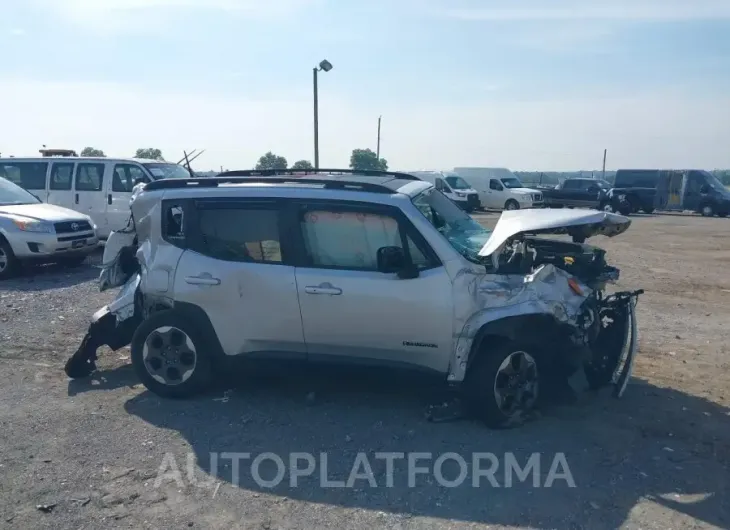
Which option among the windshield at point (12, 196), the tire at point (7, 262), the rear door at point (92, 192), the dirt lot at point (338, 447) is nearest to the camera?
the dirt lot at point (338, 447)

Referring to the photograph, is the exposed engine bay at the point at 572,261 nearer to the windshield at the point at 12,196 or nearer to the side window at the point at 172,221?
the side window at the point at 172,221

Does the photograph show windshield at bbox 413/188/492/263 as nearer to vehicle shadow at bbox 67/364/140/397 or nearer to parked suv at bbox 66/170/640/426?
parked suv at bbox 66/170/640/426

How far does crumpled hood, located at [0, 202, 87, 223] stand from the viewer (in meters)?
12.4

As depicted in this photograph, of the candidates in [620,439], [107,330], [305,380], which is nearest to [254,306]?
[305,380]

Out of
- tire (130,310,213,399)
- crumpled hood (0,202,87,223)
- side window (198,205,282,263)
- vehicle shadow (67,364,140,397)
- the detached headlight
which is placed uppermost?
side window (198,205,282,263)

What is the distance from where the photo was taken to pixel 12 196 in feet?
43.3

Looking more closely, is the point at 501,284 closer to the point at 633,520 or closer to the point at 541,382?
the point at 541,382

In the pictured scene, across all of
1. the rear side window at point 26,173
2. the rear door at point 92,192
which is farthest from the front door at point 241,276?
the rear side window at point 26,173

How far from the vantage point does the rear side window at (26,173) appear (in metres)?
15.1

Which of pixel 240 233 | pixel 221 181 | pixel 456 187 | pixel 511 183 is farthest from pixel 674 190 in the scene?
pixel 240 233

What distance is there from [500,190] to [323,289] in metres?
30.3

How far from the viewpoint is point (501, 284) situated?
17.9 feet

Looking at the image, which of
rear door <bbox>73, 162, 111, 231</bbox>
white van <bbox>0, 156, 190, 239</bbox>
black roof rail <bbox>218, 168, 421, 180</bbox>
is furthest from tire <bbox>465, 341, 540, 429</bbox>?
rear door <bbox>73, 162, 111, 231</bbox>

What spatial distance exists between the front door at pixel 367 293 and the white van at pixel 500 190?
28327mm
